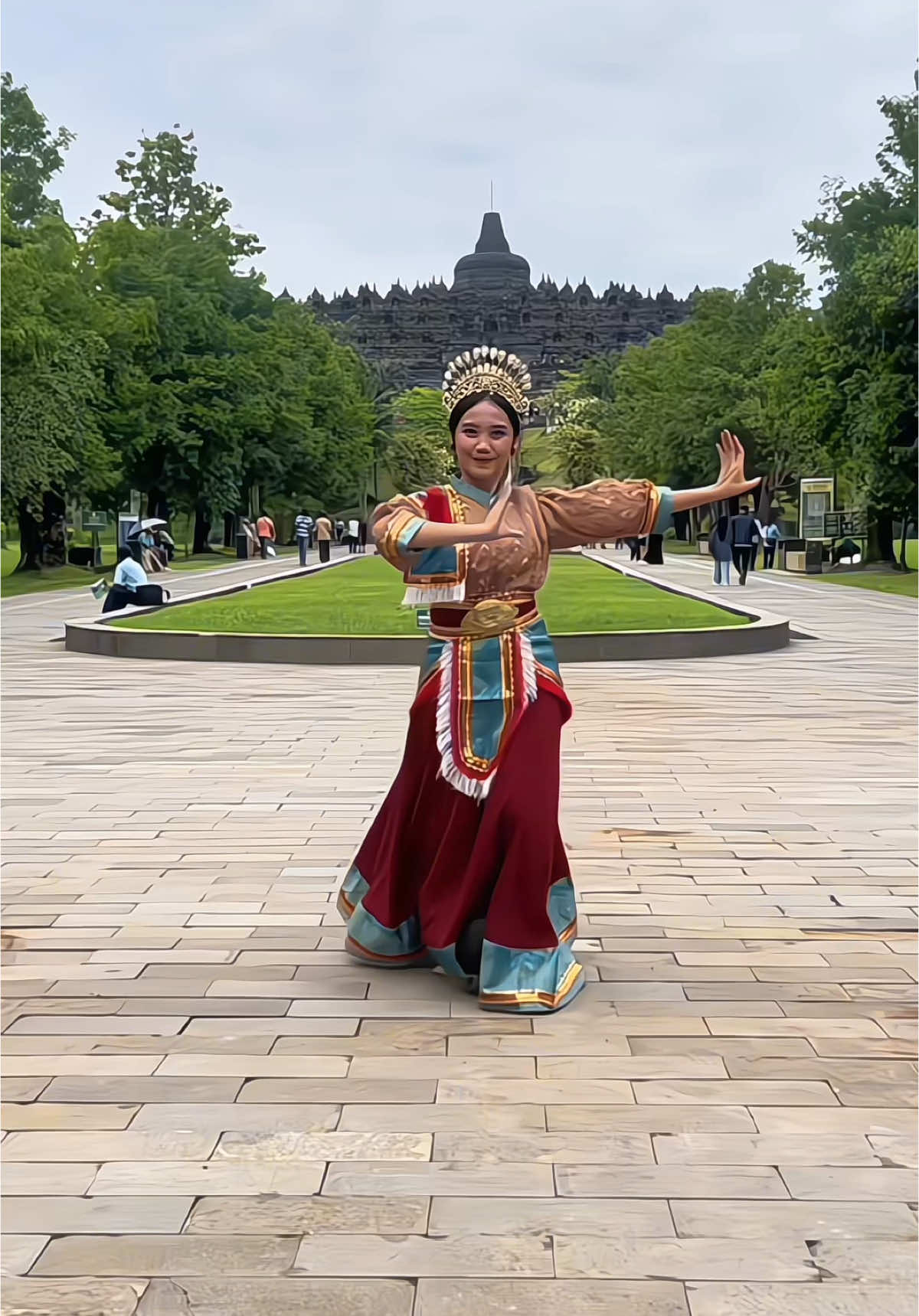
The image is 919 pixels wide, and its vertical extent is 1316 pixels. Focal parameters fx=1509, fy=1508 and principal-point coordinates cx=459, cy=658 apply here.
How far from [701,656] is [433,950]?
428 inches

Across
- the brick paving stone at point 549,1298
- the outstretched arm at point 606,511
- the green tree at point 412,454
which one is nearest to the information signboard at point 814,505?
the outstretched arm at point 606,511

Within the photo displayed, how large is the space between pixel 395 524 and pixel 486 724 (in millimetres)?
663

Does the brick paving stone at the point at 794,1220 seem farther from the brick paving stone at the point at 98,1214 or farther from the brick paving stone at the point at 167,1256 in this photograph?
the brick paving stone at the point at 98,1214

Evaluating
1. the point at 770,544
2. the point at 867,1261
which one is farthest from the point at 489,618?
the point at 770,544

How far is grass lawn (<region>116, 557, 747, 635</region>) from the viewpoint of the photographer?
53.4ft

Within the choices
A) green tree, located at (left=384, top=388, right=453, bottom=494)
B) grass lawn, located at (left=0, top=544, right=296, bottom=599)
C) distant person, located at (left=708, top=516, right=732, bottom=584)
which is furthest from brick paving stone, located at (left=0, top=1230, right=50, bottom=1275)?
green tree, located at (left=384, top=388, right=453, bottom=494)

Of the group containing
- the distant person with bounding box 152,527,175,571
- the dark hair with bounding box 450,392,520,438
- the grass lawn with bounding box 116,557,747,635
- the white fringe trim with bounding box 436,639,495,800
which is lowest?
the distant person with bounding box 152,527,175,571

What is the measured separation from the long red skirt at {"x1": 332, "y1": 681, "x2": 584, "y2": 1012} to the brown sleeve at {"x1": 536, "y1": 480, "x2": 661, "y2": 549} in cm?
50

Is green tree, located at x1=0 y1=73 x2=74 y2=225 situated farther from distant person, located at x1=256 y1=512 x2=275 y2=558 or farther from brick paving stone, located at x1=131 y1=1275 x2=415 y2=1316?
brick paving stone, located at x1=131 y1=1275 x2=415 y2=1316

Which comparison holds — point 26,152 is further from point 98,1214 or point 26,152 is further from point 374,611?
point 98,1214

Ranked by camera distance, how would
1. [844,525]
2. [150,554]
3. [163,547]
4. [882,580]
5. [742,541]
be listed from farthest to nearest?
[844,525]
[163,547]
[150,554]
[882,580]
[742,541]

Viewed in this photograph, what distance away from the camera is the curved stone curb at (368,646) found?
14578mm

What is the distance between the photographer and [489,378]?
184 inches

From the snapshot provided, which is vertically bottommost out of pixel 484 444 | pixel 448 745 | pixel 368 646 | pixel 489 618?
pixel 368 646
